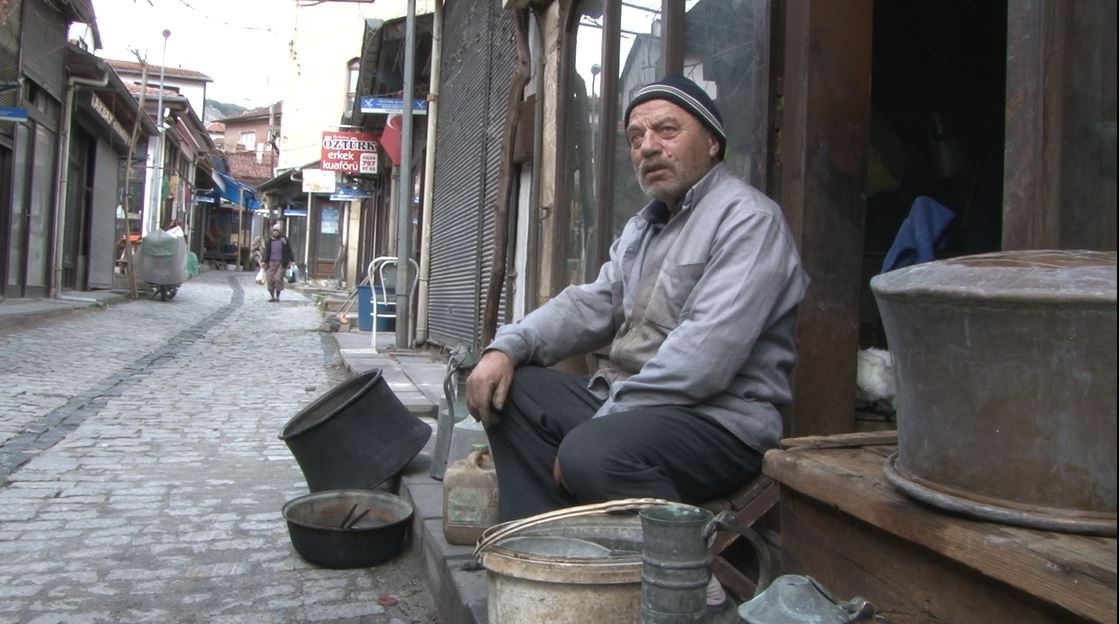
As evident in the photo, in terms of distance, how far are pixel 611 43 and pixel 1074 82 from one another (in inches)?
130

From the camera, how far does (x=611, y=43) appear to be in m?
4.98

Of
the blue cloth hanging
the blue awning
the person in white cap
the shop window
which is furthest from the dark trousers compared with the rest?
the blue awning

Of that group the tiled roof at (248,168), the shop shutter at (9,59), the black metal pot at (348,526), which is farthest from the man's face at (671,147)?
the tiled roof at (248,168)

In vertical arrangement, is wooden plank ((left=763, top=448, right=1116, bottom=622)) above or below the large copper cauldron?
below

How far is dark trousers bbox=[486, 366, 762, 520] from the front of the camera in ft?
6.93

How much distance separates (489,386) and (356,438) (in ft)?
5.91

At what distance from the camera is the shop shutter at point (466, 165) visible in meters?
7.81

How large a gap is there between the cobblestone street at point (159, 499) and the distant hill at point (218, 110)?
67.8 metres

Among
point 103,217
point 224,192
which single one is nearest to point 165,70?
point 224,192

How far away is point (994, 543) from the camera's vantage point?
139cm

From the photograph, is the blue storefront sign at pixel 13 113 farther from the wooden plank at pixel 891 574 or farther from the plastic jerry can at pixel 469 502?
the wooden plank at pixel 891 574

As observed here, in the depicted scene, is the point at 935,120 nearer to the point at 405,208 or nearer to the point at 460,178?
the point at 460,178

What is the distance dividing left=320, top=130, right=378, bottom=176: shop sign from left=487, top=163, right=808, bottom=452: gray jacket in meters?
15.5

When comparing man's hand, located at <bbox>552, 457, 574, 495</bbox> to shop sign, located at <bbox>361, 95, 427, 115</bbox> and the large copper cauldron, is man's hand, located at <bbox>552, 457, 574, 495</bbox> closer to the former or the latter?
the large copper cauldron
